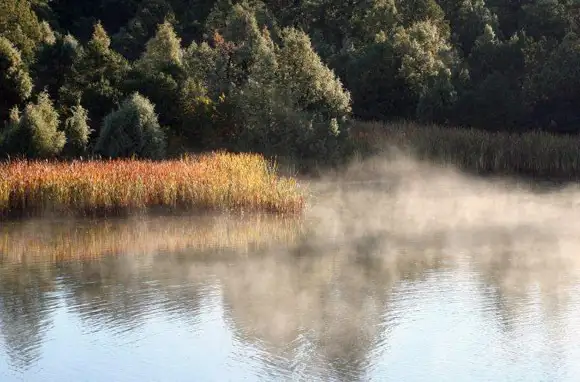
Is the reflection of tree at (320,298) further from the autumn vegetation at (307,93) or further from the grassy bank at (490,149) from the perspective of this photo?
the grassy bank at (490,149)

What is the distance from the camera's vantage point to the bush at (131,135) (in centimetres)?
3042

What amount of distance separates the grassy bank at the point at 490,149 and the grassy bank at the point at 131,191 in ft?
41.8

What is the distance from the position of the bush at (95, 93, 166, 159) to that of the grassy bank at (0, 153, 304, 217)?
26.1ft

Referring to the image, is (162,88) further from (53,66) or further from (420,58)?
(420,58)

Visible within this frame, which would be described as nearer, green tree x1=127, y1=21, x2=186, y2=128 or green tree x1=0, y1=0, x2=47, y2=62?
green tree x1=127, y1=21, x2=186, y2=128

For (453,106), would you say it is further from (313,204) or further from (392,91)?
(313,204)

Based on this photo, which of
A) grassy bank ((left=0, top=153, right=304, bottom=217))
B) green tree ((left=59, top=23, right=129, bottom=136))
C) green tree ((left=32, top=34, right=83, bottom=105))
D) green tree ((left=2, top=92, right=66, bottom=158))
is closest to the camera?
grassy bank ((left=0, top=153, right=304, bottom=217))

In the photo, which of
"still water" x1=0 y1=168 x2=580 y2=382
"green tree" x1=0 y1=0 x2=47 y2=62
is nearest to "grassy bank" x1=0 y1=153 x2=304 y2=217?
"still water" x1=0 y1=168 x2=580 y2=382

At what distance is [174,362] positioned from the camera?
9688 millimetres

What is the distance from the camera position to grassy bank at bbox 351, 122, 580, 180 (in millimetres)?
32719

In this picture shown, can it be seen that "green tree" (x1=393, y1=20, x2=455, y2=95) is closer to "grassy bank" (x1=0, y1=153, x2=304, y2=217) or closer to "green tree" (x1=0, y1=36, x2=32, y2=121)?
"green tree" (x1=0, y1=36, x2=32, y2=121)

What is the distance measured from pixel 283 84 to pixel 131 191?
13342 millimetres

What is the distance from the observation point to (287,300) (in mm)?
12422

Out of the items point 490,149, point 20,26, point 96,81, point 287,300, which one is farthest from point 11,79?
point 287,300
